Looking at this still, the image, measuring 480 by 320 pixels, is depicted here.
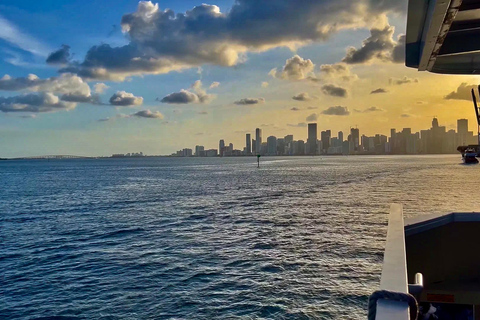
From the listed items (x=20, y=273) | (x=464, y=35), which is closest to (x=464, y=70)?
(x=464, y=35)

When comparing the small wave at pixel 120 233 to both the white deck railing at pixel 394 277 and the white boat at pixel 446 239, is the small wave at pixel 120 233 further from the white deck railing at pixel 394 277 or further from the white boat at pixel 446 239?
the white deck railing at pixel 394 277

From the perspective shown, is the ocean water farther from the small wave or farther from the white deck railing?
the white deck railing

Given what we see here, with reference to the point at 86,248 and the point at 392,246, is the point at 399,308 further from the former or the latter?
the point at 86,248

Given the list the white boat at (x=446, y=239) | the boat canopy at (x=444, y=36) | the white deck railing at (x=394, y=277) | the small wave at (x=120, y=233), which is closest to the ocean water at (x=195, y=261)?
the small wave at (x=120, y=233)

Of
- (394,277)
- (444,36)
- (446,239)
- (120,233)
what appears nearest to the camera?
(394,277)

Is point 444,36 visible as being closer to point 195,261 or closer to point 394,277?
point 394,277

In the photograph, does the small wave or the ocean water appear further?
the small wave

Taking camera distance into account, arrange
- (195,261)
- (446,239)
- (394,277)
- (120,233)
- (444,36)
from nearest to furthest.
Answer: (394,277) < (444,36) < (446,239) < (195,261) < (120,233)

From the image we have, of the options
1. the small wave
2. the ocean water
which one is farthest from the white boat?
the small wave

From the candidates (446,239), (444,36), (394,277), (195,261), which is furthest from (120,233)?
(394,277)
